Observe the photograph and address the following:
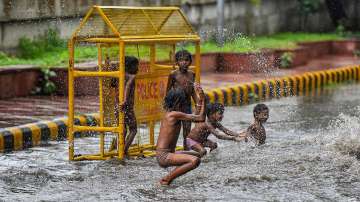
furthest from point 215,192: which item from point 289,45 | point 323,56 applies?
point 323,56

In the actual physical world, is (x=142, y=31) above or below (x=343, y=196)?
above

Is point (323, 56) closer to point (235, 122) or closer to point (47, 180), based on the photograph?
point (235, 122)

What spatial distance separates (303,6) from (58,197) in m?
19.7

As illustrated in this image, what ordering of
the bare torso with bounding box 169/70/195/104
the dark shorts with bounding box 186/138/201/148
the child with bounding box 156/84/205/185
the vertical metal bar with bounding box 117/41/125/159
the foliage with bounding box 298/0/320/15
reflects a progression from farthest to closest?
1. the foliage with bounding box 298/0/320/15
2. the dark shorts with bounding box 186/138/201/148
3. the bare torso with bounding box 169/70/195/104
4. the vertical metal bar with bounding box 117/41/125/159
5. the child with bounding box 156/84/205/185

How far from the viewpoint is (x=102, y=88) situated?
32.8 ft

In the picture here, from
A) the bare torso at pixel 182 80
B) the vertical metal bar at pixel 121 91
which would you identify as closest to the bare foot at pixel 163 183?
the vertical metal bar at pixel 121 91

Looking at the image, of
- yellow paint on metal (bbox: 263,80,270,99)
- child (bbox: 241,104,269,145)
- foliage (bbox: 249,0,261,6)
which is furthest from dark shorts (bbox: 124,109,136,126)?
foliage (bbox: 249,0,261,6)

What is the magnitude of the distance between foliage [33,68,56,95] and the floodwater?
11.9 ft

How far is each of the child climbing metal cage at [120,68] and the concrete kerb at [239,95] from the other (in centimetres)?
65

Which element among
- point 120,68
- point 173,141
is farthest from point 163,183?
point 120,68

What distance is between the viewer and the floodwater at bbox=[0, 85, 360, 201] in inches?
317

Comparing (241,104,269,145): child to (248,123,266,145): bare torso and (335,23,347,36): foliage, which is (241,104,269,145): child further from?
(335,23,347,36): foliage

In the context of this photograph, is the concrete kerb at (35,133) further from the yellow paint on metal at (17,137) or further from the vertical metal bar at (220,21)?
the vertical metal bar at (220,21)

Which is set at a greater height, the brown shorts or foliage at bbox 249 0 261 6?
foliage at bbox 249 0 261 6
